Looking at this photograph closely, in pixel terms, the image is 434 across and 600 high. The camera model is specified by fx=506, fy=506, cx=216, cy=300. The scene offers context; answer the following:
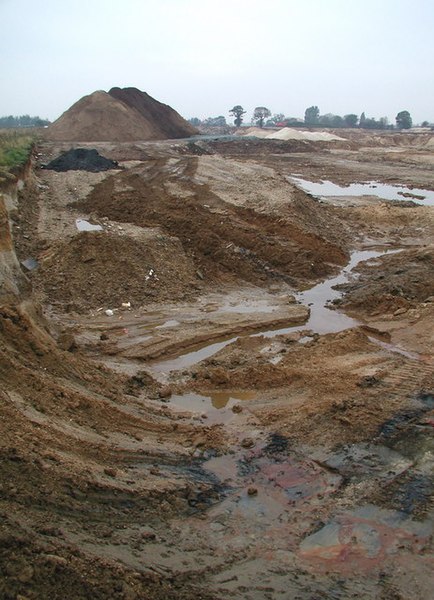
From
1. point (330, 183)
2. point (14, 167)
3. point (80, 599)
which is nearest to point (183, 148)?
point (330, 183)

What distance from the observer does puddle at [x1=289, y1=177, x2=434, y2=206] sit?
2389 centimetres

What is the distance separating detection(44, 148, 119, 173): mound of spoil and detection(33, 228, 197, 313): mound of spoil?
40.6ft

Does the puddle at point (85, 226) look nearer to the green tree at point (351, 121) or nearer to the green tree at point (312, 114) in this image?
the green tree at point (351, 121)

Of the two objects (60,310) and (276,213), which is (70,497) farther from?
(276,213)

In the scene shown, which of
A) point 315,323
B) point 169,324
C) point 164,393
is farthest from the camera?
point 315,323

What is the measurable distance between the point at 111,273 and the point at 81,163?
14880mm

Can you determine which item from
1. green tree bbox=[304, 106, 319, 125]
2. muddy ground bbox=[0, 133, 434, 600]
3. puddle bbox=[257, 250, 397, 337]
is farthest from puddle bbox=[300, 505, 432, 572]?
green tree bbox=[304, 106, 319, 125]

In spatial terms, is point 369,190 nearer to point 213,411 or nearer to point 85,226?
point 85,226

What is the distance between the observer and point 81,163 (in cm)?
2442

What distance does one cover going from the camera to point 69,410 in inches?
246

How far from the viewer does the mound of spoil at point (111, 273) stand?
10.8m

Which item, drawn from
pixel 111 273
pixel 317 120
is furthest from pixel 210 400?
pixel 317 120

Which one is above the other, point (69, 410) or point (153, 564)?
point (69, 410)

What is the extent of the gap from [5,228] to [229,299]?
502cm
